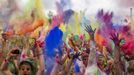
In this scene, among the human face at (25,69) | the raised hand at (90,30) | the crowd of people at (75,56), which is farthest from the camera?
the raised hand at (90,30)

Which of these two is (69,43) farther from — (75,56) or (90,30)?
(90,30)

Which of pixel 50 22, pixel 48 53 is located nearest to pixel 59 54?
pixel 48 53

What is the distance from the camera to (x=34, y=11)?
13.4 ft

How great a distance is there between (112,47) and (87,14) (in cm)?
52

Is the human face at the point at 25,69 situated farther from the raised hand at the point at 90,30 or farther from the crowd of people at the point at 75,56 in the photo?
the raised hand at the point at 90,30

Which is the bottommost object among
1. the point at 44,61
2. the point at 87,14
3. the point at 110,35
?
the point at 44,61

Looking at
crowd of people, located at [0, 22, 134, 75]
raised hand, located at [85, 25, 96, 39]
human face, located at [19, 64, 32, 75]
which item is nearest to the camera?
human face, located at [19, 64, 32, 75]

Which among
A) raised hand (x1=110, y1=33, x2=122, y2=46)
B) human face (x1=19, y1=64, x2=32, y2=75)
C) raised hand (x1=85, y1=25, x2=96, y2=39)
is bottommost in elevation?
human face (x1=19, y1=64, x2=32, y2=75)

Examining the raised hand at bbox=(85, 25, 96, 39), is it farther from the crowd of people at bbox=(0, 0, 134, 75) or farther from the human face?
the human face

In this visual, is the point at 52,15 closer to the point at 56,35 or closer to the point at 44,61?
the point at 56,35

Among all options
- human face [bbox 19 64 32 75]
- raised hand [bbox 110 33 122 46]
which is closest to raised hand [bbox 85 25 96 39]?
raised hand [bbox 110 33 122 46]

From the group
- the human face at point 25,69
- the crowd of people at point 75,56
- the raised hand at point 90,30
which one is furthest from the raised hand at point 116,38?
the human face at point 25,69

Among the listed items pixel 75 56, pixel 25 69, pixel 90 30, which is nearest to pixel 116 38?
pixel 90 30

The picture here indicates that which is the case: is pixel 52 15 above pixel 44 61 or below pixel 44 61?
above
